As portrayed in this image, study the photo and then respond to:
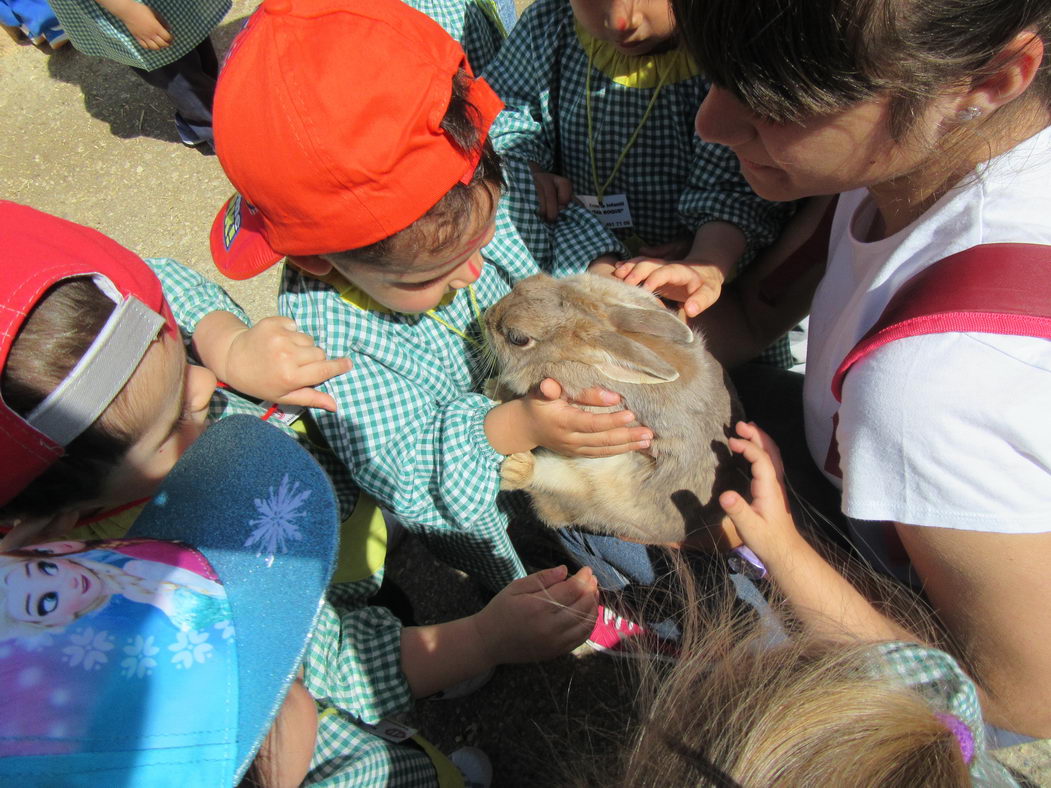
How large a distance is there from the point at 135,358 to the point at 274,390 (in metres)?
0.41

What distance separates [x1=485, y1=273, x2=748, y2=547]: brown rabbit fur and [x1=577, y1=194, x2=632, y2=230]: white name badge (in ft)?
1.37

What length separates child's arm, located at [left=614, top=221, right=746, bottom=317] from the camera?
226 cm

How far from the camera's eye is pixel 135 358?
1.43m

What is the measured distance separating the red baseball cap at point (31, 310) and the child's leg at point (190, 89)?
9.57 ft

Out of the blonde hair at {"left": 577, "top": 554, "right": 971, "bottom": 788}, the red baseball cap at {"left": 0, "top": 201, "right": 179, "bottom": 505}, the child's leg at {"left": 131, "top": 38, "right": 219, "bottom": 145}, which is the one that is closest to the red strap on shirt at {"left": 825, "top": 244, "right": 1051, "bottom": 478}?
the blonde hair at {"left": 577, "top": 554, "right": 971, "bottom": 788}

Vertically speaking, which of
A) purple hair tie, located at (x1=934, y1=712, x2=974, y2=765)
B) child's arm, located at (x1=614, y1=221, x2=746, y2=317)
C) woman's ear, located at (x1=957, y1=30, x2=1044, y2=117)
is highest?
woman's ear, located at (x1=957, y1=30, x2=1044, y2=117)

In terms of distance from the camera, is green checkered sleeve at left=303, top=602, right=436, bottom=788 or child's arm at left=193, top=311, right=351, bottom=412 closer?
green checkered sleeve at left=303, top=602, right=436, bottom=788

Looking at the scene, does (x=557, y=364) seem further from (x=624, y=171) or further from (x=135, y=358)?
(x=135, y=358)

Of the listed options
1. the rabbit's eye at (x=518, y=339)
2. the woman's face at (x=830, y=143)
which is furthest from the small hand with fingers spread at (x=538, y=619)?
the woman's face at (x=830, y=143)

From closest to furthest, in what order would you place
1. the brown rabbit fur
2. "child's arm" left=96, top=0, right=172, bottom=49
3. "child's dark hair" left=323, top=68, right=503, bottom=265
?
"child's dark hair" left=323, top=68, right=503, bottom=265 < the brown rabbit fur < "child's arm" left=96, top=0, right=172, bottom=49

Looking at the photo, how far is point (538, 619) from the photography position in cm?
191

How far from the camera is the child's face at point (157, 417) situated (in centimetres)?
149

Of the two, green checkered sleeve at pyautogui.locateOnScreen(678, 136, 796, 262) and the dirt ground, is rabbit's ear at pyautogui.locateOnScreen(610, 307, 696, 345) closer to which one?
green checkered sleeve at pyautogui.locateOnScreen(678, 136, 796, 262)

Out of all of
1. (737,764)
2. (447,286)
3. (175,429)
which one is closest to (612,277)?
(447,286)
